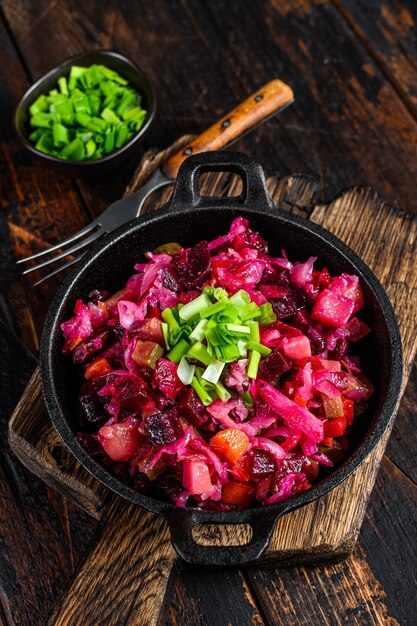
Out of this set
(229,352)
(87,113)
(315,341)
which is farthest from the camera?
(87,113)

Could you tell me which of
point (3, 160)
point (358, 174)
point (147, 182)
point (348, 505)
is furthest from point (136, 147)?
point (348, 505)

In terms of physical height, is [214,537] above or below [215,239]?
below

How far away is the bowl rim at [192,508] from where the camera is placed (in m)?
2.36

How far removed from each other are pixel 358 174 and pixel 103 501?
2.17m

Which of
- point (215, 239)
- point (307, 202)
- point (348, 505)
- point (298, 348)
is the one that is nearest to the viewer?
point (298, 348)

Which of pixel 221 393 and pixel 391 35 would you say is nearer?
pixel 221 393

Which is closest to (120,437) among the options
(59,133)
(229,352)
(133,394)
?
(133,394)

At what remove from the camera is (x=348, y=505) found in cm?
281

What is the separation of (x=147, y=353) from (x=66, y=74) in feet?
6.58

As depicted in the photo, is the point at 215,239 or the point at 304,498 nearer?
the point at 304,498

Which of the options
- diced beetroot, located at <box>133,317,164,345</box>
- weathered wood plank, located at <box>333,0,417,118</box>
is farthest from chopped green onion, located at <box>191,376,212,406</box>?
weathered wood plank, located at <box>333,0,417,118</box>

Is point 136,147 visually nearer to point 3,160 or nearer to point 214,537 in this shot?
point 3,160

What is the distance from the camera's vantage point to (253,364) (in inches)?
102

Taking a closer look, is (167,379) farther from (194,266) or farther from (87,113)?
(87,113)
